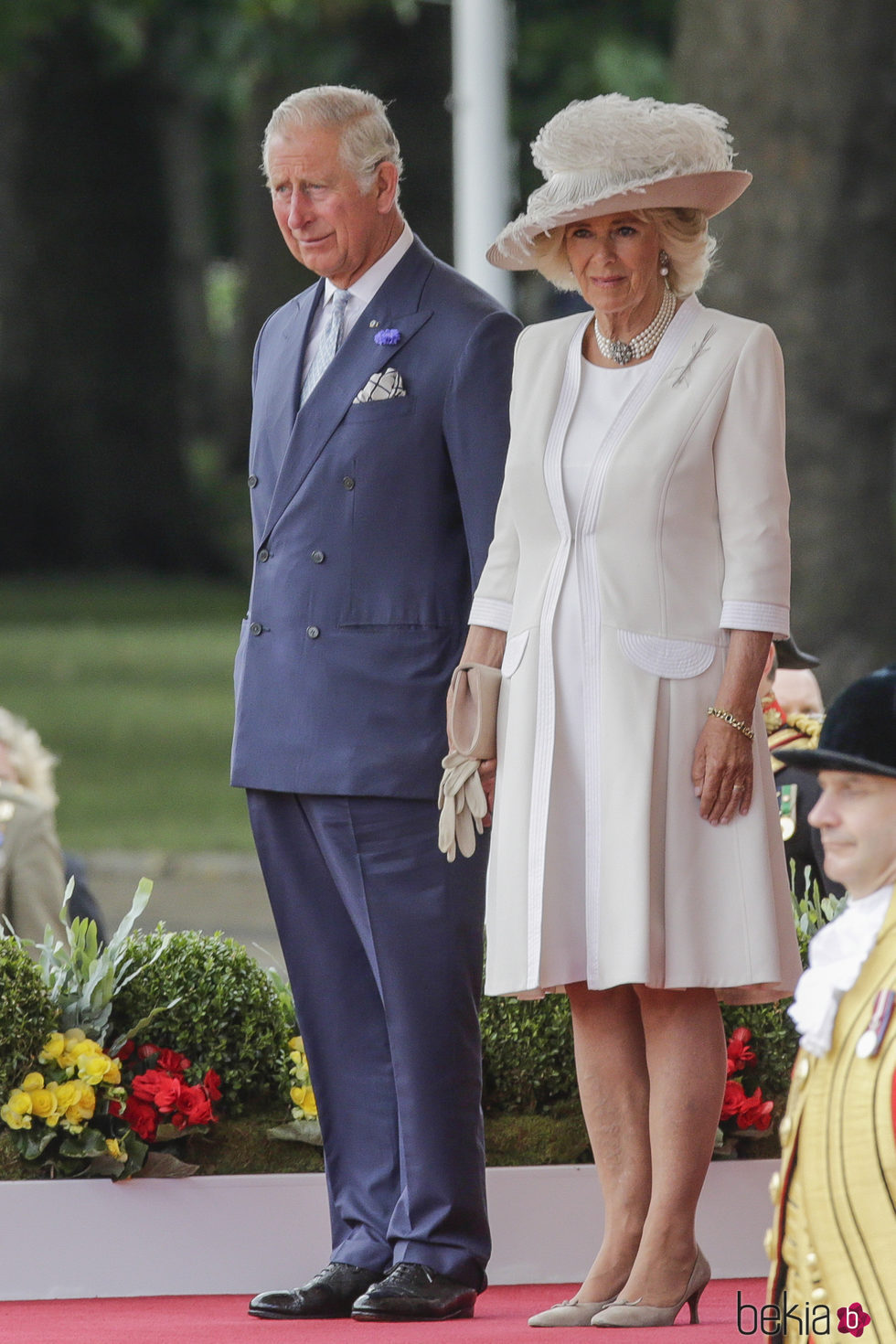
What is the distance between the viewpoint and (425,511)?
171 inches

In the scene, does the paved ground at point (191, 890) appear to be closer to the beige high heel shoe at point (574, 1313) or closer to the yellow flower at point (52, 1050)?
the yellow flower at point (52, 1050)

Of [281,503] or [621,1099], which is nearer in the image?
[621,1099]

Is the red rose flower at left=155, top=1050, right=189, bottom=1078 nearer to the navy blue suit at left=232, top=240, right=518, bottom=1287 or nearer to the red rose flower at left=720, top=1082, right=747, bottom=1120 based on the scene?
the navy blue suit at left=232, top=240, right=518, bottom=1287

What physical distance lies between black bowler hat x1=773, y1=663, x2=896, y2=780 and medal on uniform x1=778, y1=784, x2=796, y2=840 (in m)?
2.45

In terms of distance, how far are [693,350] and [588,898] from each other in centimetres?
91

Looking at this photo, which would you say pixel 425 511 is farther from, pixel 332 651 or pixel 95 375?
pixel 95 375

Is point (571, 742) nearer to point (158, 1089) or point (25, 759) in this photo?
point (158, 1089)

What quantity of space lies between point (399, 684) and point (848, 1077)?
58.3 inches

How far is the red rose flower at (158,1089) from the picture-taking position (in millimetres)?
4934

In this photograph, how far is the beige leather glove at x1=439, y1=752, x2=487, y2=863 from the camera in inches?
163

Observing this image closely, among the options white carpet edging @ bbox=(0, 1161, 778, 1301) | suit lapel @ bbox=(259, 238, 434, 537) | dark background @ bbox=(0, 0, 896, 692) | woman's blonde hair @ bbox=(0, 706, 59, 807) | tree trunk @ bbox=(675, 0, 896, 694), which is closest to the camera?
suit lapel @ bbox=(259, 238, 434, 537)

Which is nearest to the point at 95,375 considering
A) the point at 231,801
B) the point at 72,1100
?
the point at 231,801

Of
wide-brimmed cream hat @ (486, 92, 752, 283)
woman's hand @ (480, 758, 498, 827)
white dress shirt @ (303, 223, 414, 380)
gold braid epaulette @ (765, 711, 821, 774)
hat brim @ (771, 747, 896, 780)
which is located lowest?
woman's hand @ (480, 758, 498, 827)

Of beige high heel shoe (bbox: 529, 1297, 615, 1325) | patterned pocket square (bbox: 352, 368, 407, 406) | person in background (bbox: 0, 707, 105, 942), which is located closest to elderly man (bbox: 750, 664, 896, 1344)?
beige high heel shoe (bbox: 529, 1297, 615, 1325)
